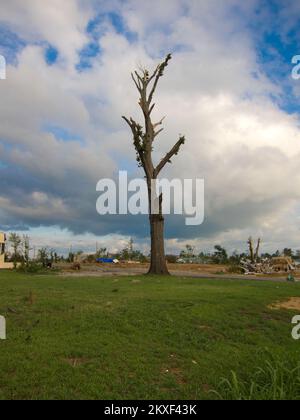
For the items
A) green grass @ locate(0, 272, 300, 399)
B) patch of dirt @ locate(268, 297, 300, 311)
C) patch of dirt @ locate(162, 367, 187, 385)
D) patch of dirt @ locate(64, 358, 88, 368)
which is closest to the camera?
green grass @ locate(0, 272, 300, 399)

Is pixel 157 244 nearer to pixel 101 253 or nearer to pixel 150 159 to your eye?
pixel 150 159

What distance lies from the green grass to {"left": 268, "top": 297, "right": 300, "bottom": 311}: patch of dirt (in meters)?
0.31

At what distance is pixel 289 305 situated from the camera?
39.5 ft

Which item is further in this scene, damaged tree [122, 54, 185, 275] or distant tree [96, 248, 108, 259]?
distant tree [96, 248, 108, 259]

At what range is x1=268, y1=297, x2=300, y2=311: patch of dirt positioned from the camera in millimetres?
11574

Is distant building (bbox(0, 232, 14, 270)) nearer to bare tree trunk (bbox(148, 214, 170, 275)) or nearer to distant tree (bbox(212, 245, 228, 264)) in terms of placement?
bare tree trunk (bbox(148, 214, 170, 275))

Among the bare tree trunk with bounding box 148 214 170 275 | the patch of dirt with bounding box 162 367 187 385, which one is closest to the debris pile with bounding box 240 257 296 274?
the bare tree trunk with bounding box 148 214 170 275

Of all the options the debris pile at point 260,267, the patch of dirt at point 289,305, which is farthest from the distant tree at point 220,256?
the patch of dirt at point 289,305

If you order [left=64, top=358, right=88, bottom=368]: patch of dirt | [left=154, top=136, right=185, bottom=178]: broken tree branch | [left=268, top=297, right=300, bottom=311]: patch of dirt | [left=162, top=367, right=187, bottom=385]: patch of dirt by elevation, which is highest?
[left=154, top=136, right=185, bottom=178]: broken tree branch

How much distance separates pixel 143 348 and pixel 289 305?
6185 millimetres

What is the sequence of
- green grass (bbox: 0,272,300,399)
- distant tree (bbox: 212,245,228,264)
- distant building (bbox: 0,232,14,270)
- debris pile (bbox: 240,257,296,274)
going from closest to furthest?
green grass (bbox: 0,272,300,399), distant building (bbox: 0,232,14,270), debris pile (bbox: 240,257,296,274), distant tree (bbox: 212,245,228,264)

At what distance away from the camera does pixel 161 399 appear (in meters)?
5.58
